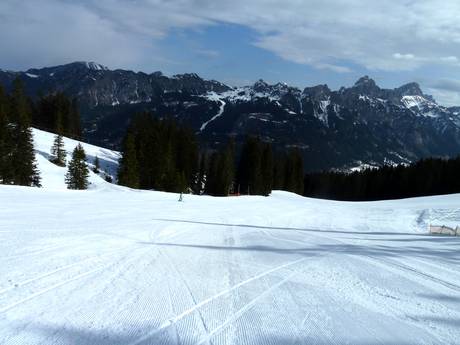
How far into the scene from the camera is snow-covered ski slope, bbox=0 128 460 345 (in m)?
5.77

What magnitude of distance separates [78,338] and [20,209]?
15.2m

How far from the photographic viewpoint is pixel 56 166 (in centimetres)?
6250

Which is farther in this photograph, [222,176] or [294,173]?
[294,173]

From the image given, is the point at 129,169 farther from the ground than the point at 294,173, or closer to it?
closer to it

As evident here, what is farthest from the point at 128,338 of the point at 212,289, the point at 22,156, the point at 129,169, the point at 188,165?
the point at 188,165

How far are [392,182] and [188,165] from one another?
48.6 m

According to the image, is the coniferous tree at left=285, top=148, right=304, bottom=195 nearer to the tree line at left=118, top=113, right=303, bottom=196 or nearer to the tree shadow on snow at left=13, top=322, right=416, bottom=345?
the tree line at left=118, top=113, right=303, bottom=196

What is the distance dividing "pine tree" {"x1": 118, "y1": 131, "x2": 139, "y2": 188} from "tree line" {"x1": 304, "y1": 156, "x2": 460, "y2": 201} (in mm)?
61623

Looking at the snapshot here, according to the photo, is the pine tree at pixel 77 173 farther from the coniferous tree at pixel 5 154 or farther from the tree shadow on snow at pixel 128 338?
the tree shadow on snow at pixel 128 338

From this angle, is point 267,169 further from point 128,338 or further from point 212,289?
point 128,338

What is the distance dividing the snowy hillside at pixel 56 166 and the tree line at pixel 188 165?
619 centimetres

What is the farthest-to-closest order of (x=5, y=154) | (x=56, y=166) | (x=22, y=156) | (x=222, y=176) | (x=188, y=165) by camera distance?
(x=188, y=165), (x=222, y=176), (x=56, y=166), (x=22, y=156), (x=5, y=154)

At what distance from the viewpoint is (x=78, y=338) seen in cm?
530

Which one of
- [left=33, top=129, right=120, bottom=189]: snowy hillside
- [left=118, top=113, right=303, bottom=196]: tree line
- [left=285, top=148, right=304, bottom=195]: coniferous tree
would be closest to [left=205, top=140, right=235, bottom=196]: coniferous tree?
[left=118, top=113, right=303, bottom=196]: tree line
